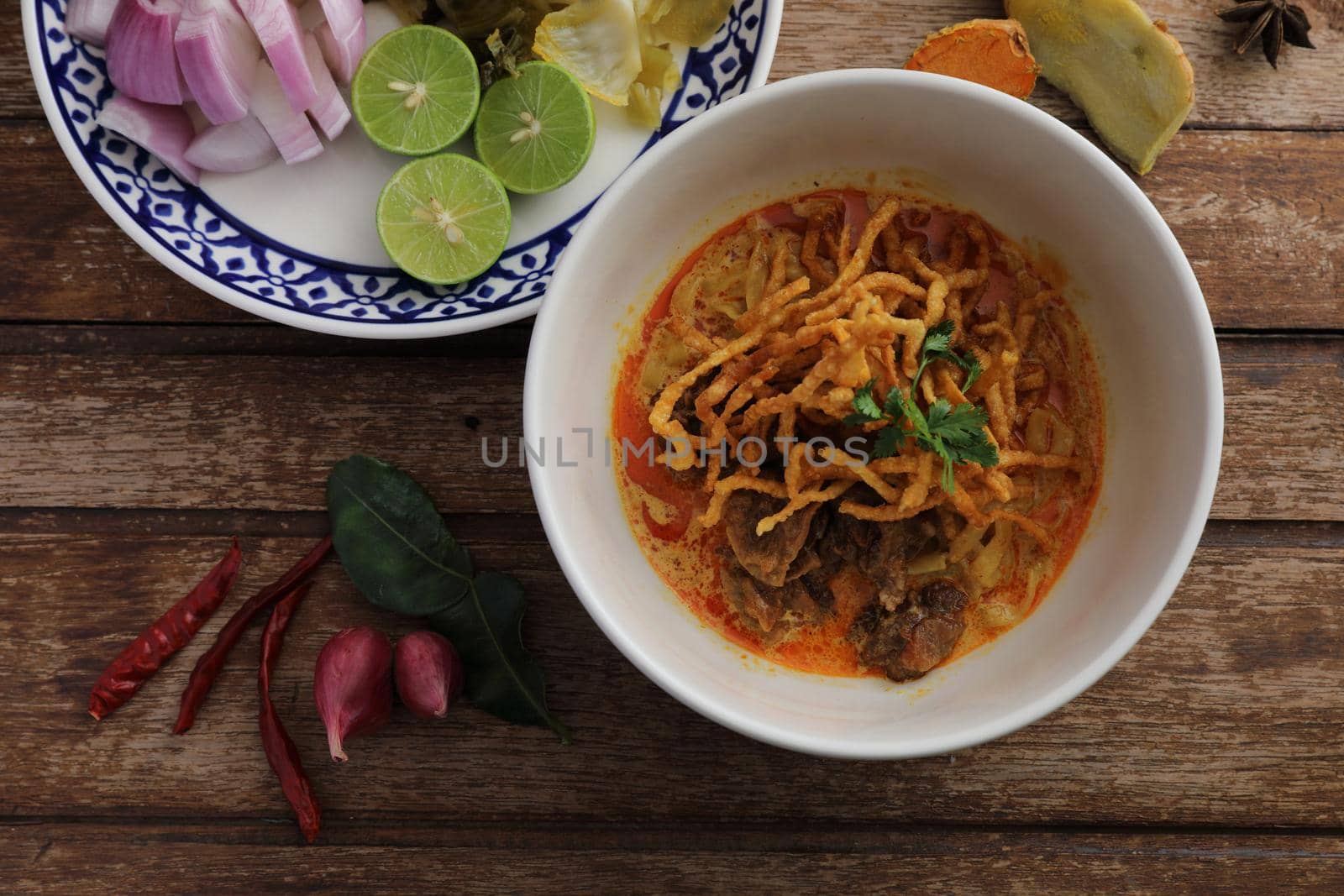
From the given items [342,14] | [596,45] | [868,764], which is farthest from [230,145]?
[868,764]

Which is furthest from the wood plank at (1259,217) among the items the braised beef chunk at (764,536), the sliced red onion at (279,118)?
the braised beef chunk at (764,536)

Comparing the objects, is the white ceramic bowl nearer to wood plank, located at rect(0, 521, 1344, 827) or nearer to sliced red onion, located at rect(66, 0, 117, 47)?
wood plank, located at rect(0, 521, 1344, 827)

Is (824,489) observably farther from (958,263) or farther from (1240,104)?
(1240,104)

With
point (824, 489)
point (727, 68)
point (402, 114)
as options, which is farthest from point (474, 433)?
Answer: point (727, 68)

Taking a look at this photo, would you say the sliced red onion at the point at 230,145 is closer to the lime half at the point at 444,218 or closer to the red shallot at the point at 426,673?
the lime half at the point at 444,218

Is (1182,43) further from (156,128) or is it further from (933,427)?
(156,128)
